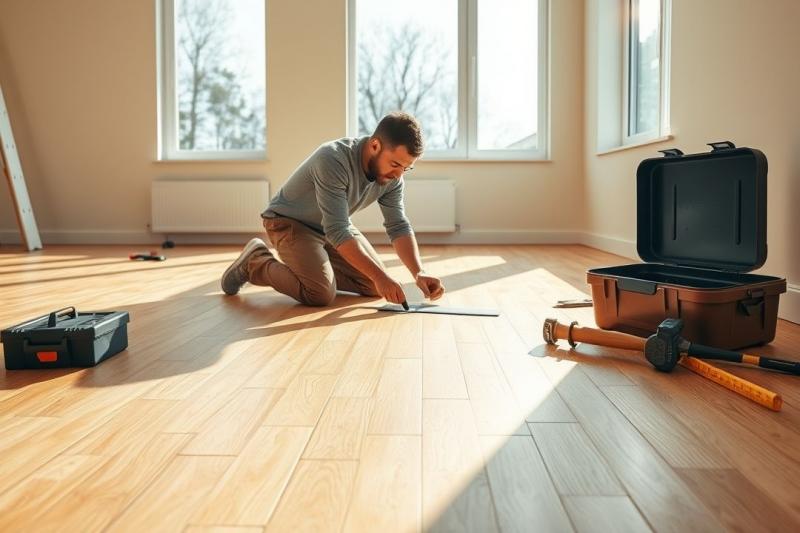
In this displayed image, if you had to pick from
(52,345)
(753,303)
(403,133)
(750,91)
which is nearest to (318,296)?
(403,133)

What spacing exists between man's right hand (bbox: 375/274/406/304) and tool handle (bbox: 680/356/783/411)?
2.73 feet

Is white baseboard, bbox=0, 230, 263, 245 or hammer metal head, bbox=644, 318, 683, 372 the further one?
white baseboard, bbox=0, 230, 263, 245

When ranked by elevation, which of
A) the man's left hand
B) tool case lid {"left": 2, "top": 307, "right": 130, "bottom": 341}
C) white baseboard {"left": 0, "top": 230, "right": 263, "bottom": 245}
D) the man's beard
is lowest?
tool case lid {"left": 2, "top": 307, "right": 130, "bottom": 341}

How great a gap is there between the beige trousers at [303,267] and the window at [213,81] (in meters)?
3.29

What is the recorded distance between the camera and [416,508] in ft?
3.17

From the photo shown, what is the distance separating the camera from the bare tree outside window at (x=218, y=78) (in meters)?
6.02

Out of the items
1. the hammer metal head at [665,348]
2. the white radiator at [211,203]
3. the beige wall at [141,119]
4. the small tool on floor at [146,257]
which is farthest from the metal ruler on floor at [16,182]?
the hammer metal head at [665,348]

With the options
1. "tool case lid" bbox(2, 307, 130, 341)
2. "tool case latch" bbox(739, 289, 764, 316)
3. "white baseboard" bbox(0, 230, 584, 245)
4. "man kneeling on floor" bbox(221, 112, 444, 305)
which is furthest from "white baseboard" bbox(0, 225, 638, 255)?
"tool case lid" bbox(2, 307, 130, 341)

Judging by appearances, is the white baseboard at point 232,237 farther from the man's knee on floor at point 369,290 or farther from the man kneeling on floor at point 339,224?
the man kneeling on floor at point 339,224

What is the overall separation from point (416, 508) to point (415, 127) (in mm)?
1464

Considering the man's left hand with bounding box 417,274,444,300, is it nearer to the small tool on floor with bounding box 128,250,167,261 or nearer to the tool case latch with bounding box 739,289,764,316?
the tool case latch with bounding box 739,289,764,316

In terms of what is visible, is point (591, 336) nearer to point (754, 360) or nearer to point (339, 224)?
point (754, 360)

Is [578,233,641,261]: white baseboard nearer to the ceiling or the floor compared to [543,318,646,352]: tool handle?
nearer to the ceiling

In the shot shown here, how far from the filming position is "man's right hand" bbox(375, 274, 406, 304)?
84.2 inches
